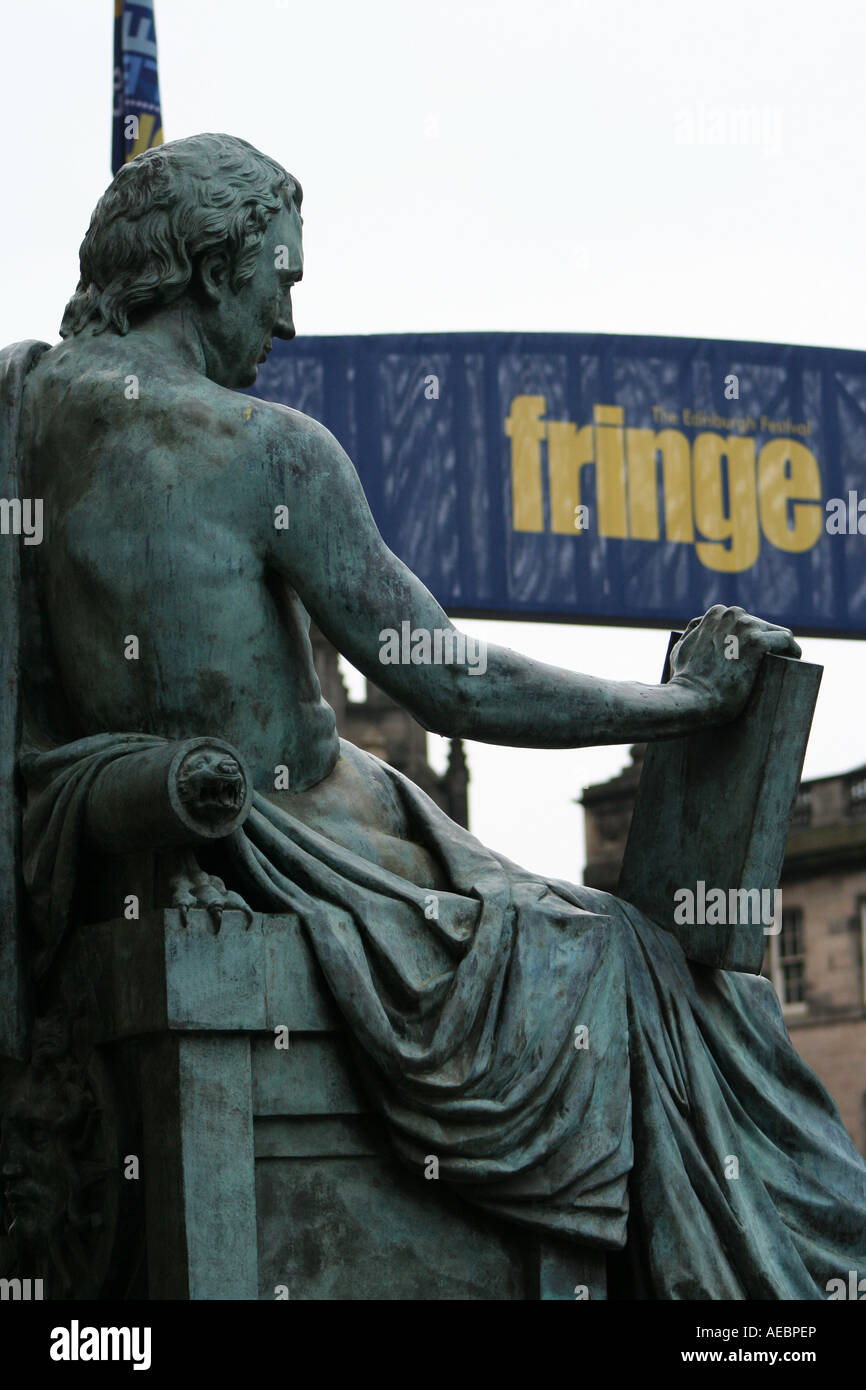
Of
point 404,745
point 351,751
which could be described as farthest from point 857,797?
point 351,751

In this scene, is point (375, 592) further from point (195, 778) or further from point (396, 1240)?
point (396, 1240)

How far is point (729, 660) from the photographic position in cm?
595

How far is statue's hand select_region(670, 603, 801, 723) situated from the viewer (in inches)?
234

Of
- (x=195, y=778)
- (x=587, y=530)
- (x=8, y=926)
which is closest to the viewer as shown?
(x=195, y=778)

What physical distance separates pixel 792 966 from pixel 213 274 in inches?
2130

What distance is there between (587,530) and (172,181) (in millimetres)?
18684

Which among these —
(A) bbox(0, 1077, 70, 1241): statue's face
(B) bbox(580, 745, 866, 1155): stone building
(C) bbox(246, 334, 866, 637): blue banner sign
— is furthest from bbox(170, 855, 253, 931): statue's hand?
(B) bbox(580, 745, 866, 1155): stone building

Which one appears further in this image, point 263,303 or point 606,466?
point 606,466

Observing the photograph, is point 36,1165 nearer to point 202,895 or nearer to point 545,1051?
point 202,895

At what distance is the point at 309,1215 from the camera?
211 inches

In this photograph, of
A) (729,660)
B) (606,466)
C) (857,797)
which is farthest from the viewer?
(857,797)

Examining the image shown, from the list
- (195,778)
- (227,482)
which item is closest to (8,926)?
(195,778)

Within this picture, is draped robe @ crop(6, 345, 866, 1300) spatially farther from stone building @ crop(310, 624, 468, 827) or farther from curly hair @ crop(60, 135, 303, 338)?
stone building @ crop(310, 624, 468, 827)
